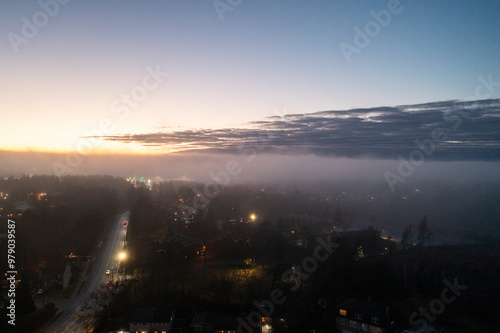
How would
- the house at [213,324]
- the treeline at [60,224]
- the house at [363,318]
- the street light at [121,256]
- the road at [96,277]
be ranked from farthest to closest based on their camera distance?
the street light at [121,256], the treeline at [60,224], the road at [96,277], the house at [213,324], the house at [363,318]

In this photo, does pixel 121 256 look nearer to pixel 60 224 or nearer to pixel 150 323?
pixel 60 224

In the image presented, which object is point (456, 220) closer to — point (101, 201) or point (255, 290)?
point (255, 290)

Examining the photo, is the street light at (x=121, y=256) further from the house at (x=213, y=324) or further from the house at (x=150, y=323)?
the house at (x=213, y=324)

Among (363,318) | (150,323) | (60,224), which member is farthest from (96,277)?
(363,318)

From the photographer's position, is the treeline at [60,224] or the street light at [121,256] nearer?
the treeline at [60,224]

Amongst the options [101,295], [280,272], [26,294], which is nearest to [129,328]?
[101,295]

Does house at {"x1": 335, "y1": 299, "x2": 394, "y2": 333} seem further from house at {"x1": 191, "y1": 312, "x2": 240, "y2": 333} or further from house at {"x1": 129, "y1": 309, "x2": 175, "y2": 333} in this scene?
house at {"x1": 129, "y1": 309, "x2": 175, "y2": 333}

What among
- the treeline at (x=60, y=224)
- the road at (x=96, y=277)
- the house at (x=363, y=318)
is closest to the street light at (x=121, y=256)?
the road at (x=96, y=277)
